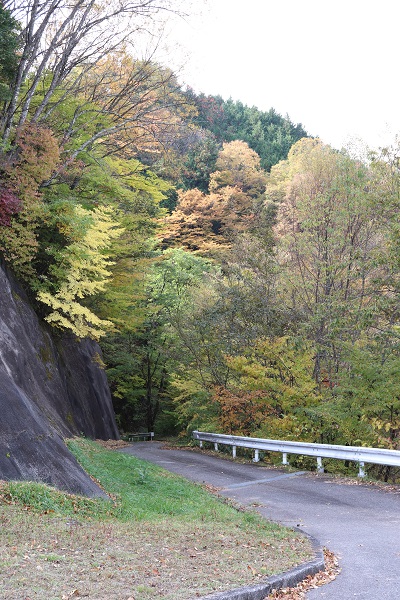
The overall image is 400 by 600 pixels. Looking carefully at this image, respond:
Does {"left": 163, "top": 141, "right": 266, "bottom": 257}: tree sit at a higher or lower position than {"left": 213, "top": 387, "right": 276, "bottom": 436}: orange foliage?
higher

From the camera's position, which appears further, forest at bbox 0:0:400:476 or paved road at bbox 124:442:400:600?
forest at bbox 0:0:400:476

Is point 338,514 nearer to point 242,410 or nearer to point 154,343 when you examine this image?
point 242,410

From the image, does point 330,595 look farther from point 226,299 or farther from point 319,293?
point 226,299

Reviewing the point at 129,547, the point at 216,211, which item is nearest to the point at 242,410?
the point at 129,547

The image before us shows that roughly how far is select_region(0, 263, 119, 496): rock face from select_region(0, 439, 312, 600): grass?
3.43 feet

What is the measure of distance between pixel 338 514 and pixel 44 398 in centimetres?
996

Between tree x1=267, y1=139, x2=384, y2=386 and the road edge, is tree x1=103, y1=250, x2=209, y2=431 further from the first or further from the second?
the road edge

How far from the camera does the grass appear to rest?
487cm

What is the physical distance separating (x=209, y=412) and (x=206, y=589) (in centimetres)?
2124

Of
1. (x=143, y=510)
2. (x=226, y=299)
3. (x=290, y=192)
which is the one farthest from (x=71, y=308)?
(x=290, y=192)

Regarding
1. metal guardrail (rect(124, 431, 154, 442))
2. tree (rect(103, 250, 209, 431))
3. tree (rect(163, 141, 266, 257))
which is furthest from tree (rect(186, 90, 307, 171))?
metal guardrail (rect(124, 431, 154, 442))

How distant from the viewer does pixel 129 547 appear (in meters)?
6.45

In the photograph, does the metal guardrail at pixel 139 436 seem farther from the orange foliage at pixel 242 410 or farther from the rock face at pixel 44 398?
the orange foliage at pixel 242 410

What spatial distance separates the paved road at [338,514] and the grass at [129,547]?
59 centimetres
